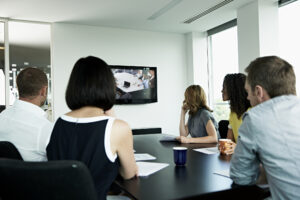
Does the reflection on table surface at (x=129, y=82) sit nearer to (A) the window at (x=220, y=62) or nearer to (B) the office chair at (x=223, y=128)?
(A) the window at (x=220, y=62)

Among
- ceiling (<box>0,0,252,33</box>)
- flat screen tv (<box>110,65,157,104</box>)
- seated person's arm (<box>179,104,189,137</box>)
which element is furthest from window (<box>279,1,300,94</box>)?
flat screen tv (<box>110,65,157,104</box>)

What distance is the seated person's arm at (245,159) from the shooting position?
1091 mm

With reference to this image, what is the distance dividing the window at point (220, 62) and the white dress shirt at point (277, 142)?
4.02 m

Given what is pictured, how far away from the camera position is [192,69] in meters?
5.65

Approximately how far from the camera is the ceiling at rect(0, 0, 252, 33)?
3.89m

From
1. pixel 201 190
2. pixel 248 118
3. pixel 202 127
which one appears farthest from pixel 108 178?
pixel 202 127

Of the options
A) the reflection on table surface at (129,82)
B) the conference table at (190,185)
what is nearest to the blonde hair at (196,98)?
the conference table at (190,185)

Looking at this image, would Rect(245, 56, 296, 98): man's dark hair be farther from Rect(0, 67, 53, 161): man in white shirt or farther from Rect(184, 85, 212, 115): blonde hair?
Rect(184, 85, 212, 115): blonde hair

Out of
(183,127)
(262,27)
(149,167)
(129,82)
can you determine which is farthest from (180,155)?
(129,82)

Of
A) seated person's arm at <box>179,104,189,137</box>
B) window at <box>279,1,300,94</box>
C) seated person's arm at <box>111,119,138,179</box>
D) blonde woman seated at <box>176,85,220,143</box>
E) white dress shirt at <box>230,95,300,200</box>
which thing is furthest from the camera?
window at <box>279,1,300,94</box>

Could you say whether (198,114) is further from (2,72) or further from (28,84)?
(2,72)

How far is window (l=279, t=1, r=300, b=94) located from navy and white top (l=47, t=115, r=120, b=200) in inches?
141

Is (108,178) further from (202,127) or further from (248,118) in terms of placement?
(202,127)

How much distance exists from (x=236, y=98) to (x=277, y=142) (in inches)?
48.2
